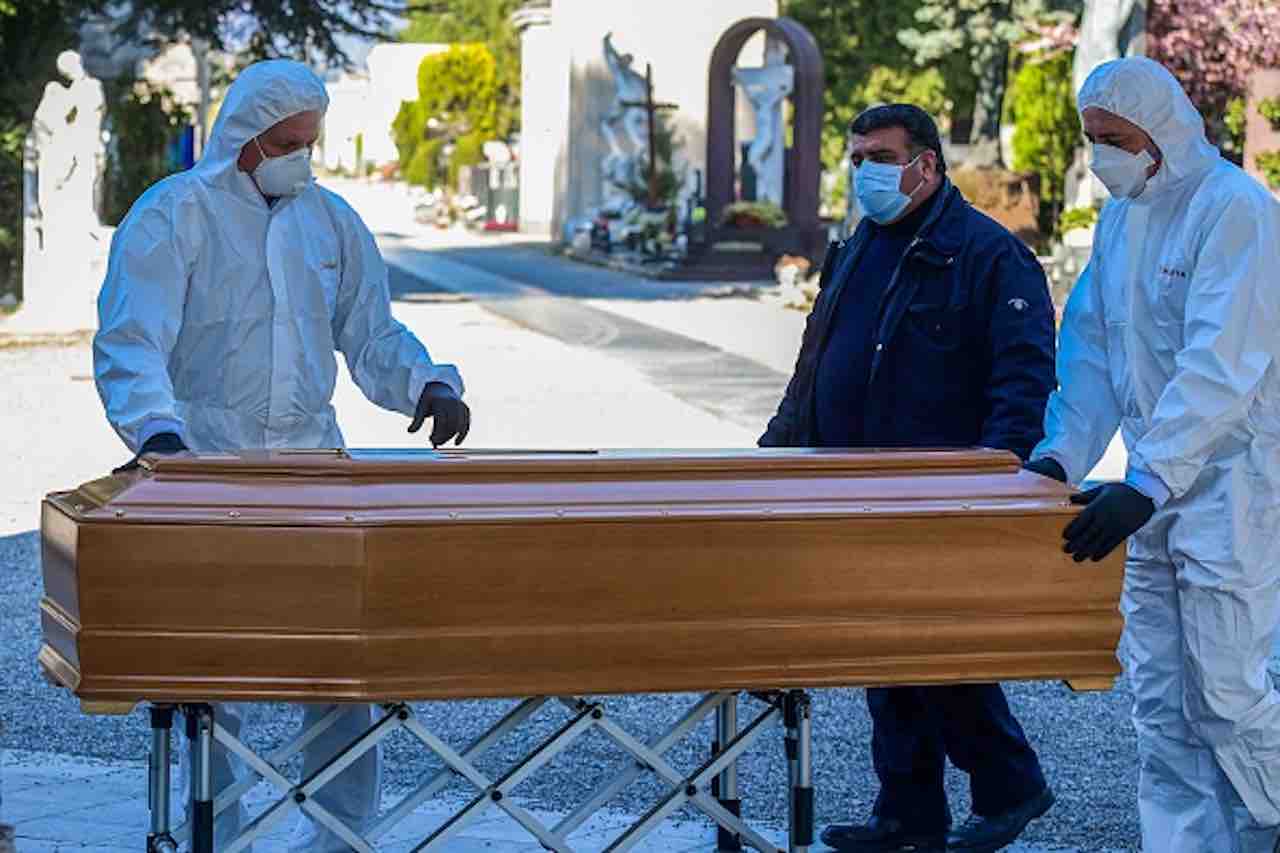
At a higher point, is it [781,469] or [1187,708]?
[781,469]

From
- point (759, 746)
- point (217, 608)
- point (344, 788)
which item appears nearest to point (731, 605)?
point (217, 608)

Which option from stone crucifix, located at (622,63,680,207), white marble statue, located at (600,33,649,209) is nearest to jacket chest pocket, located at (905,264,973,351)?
stone crucifix, located at (622,63,680,207)

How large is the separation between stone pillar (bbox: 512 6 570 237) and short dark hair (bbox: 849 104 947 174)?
55.9 metres

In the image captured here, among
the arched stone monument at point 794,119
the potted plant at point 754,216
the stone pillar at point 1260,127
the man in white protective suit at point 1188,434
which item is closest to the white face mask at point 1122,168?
the man in white protective suit at point 1188,434

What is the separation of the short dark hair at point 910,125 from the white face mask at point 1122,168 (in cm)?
54

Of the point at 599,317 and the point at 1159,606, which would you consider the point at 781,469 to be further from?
the point at 599,317

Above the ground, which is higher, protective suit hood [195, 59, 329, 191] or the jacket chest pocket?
protective suit hood [195, 59, 329, 191]

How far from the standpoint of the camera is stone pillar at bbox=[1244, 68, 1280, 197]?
87.9 ft

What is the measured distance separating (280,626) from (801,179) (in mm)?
33780

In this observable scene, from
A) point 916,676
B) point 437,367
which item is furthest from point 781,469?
point 437,367

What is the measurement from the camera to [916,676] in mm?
4648

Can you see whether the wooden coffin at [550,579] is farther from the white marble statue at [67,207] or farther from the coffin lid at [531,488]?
the white marble statue at [67,207]

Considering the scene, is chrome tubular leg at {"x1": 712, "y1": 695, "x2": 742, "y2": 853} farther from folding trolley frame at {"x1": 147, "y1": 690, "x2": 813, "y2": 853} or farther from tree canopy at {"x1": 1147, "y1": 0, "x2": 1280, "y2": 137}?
tree canopy at {"x1": 1147, "y1": 0, "x2": 1280, "y2": 137}

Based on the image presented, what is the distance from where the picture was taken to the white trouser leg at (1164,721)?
5.52 m
